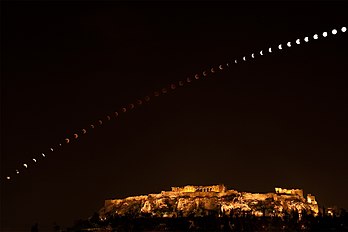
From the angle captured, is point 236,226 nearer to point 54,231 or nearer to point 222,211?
point 222,211

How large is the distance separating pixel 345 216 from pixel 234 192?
61.9ft

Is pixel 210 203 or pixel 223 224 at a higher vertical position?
pixel 210 203

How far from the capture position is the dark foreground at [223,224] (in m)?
55.2

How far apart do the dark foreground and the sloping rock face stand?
147 inches

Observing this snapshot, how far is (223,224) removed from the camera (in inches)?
2240

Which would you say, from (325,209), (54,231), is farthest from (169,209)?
(325,209)

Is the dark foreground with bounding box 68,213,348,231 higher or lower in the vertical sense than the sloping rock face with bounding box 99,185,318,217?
lower

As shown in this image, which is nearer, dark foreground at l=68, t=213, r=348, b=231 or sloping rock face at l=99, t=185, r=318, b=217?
dark foreground at l=68, t=213, r=348, b=231

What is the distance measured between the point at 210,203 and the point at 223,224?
12.9 metres

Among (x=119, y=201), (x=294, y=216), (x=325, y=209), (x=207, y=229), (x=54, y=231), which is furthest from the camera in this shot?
(x=119, y=201)

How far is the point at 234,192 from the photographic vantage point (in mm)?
72688

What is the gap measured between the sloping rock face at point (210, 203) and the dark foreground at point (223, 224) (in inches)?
147

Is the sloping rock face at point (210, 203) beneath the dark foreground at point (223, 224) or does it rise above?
above

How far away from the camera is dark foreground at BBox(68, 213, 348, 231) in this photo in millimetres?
55156
